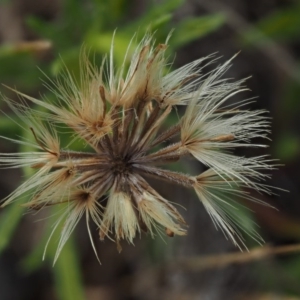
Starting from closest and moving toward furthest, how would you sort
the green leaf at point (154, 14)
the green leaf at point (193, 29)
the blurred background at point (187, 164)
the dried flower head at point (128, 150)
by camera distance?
the dried flower head at point (128, 150)
the green leaf at point (154, 14)
the green leaf at point (193, 29)
the blurred background at point (187, 164)

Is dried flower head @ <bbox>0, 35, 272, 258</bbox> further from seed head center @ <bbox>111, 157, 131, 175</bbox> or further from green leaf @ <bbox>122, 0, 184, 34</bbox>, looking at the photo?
green leaf @ <bbox>122, 0, 184, 34</bbox>

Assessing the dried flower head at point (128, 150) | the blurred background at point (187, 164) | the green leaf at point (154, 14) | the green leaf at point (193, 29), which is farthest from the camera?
the blurred background at point (187, 164)

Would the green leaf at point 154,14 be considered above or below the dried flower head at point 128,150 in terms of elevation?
above

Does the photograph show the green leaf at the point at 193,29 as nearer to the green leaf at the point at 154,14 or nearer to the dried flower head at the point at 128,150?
the green leaf at the point at 154,14

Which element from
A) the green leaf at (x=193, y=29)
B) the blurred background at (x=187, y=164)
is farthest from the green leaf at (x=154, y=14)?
the green leaf at (x=193, y=29)

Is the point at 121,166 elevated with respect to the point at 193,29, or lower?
lower

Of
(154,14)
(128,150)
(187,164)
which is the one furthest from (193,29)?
(128,150)

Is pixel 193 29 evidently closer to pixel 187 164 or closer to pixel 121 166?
pixel 187 164

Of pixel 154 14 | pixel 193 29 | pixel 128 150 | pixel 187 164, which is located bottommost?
pixel 187 164

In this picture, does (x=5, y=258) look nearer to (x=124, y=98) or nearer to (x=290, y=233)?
(x=290, y=233)
